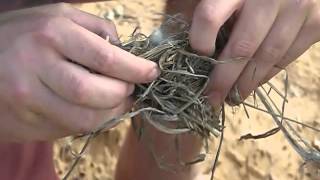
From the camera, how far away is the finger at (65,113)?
0.66m

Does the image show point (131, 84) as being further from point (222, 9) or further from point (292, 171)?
point (292, 171)

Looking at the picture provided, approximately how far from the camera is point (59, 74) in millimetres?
645

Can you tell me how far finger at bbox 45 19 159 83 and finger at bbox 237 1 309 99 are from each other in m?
0.16

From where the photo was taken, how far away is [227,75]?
757mm

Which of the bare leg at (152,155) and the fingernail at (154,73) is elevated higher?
the fingernail at (154,73)

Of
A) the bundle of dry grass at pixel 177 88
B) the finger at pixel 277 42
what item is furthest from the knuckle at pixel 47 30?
the finger at pixel 277 42

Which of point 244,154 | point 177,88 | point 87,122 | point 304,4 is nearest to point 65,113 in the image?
point 87,122

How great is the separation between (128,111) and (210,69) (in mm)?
105

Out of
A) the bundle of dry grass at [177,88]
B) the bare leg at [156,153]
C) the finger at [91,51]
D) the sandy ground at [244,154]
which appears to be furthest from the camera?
the sandy ground at [244,154]

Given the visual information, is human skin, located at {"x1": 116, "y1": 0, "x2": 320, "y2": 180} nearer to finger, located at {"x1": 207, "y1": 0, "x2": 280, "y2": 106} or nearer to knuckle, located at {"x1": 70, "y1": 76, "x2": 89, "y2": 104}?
finger, located at {"x1": 207, "y1": 0, "x2": 280, "y2": 106}

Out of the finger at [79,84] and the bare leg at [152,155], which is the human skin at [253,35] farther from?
the bare leg at [152,155]

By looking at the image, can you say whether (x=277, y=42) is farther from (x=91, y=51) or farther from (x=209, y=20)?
(x=91, y=51)

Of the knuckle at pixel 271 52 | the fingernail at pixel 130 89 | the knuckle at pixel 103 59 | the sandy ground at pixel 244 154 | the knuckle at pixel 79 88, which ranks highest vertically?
the knuckle at pixel 103 59

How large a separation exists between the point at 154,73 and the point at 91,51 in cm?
9
